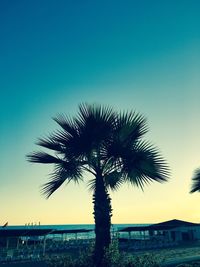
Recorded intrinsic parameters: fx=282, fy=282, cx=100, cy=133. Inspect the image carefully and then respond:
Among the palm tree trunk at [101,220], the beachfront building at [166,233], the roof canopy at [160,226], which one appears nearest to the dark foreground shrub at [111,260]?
the palm tree trunk at [101,220]

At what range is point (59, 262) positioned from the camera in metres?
7.33

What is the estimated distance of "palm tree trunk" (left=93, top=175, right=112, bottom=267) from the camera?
22.3ft

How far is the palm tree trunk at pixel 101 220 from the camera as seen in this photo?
681cm

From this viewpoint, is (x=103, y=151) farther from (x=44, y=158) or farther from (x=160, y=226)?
(x=160, y=226)

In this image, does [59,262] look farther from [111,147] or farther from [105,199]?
[111,147]

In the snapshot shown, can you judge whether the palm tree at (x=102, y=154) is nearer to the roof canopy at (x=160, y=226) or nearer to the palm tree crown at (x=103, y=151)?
the palm tree crown at (x=103, y=151)

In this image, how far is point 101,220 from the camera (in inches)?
275

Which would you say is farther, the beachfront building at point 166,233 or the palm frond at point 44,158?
the beachfront building at point 166,233

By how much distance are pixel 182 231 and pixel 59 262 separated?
132ft

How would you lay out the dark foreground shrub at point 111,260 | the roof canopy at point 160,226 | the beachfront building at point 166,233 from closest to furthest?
the dark foreground shrub at point 111,260 → the beachfront building at point 166,233 → the roof canopy at point 160,226

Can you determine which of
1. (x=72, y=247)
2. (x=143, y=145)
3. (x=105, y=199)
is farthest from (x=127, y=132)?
(x=72, y=247)

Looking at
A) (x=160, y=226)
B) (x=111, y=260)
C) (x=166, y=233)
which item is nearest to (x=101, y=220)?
(x=111, y=260)

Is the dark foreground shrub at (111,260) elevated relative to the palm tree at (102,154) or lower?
lower

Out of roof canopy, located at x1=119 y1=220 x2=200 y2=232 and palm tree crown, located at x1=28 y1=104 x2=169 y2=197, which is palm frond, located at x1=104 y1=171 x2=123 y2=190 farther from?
roof canopy, located at x1=119 y1=220 x2=200 y2=232
